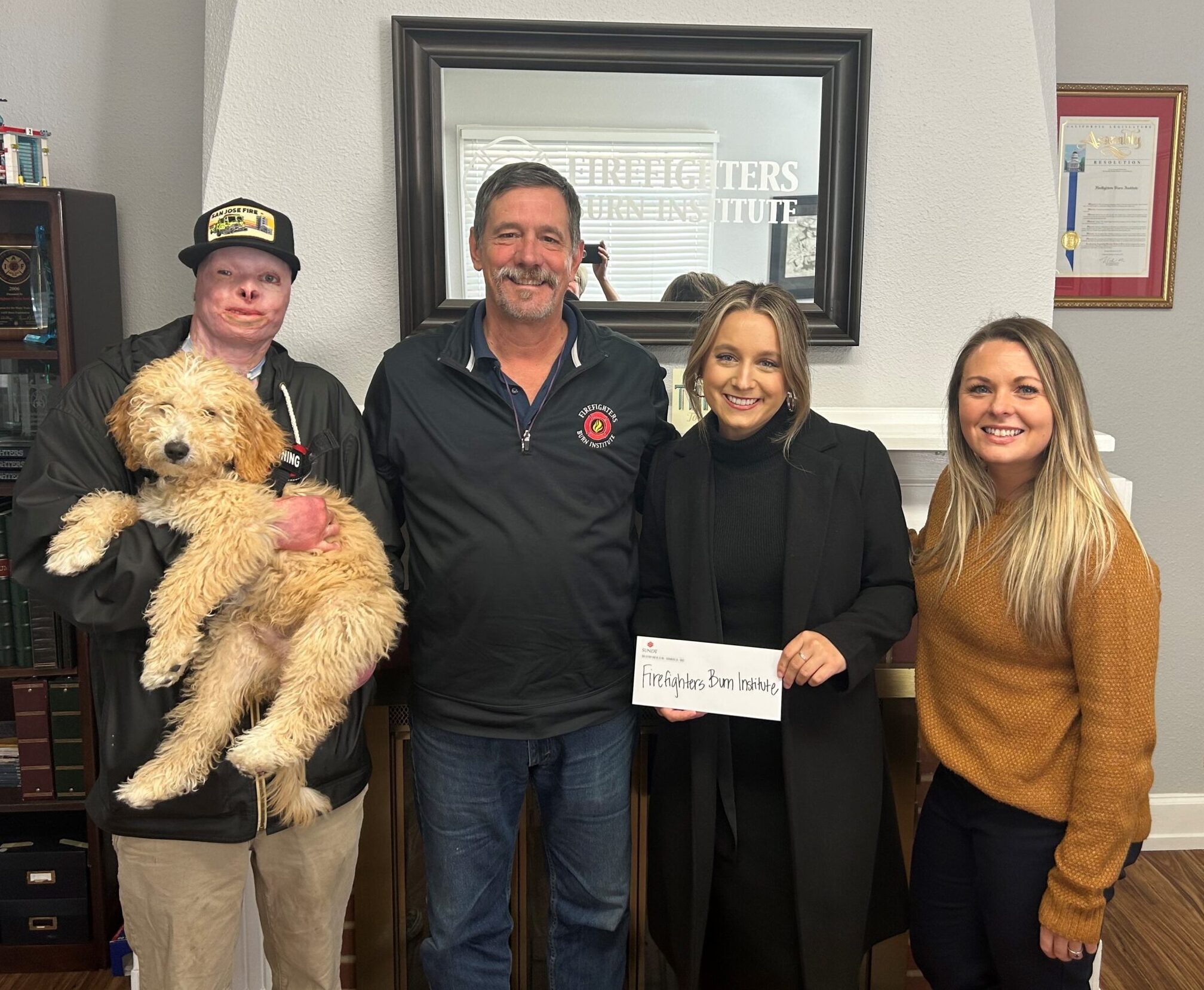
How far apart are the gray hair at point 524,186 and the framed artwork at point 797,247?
0.59 meters

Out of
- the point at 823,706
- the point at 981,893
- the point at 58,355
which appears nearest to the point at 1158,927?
the point at 981,893

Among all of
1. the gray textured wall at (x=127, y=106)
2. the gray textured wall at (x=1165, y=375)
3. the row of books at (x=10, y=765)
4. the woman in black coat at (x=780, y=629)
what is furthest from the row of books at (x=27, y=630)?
the gray textured wall at (x=1165, y=375)

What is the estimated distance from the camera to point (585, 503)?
1599mm

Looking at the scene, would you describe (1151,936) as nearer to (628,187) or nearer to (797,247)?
(797,247)

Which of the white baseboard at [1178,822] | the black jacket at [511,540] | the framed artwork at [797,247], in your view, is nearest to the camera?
the black jacket at [511,540]

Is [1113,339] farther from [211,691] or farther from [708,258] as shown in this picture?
[211,691]

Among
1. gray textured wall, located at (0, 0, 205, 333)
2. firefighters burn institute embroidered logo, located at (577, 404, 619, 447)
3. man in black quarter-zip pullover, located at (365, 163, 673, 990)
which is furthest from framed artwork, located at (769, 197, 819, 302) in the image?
gray textured wall, located at (0, 0, 205, 333)

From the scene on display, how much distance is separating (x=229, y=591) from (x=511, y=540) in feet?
1.53

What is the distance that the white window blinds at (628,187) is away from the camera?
1989mm

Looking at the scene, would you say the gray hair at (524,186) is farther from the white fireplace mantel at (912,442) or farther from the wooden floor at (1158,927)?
the wooden floor at (1158,927)

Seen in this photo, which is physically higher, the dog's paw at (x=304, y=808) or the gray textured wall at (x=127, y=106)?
the gray textured wall at (x=127, y=106)

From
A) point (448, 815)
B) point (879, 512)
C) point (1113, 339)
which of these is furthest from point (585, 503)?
point (1113, 339)

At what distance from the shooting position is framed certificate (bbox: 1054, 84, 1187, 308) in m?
2.60

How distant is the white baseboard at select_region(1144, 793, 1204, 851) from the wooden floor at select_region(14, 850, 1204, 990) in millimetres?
40
